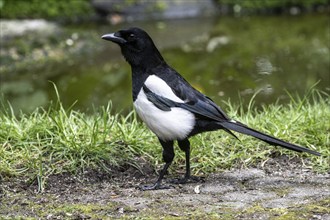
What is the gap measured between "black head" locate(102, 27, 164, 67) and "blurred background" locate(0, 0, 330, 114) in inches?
80.9

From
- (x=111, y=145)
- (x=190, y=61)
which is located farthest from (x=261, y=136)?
(x=190, y=61)

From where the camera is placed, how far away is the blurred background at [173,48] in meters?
7.29

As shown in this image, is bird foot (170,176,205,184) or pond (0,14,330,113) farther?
pond (0,14,330,113)

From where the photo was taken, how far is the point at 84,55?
923cm

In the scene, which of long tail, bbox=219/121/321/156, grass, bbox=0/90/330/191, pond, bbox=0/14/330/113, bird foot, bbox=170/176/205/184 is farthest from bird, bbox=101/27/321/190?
pond, bbox=0/14/330/113

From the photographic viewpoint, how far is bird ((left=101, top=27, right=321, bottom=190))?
3.71 meters

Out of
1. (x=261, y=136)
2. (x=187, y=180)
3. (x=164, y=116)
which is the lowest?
(x=187, y=180)

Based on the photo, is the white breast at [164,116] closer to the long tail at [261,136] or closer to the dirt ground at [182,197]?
the long tail at [261,136]


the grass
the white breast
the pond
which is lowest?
the pond

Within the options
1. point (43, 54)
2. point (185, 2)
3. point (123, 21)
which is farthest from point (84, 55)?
point (185, 2)

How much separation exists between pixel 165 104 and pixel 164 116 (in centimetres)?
7

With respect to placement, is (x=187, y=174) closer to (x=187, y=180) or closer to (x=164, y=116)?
(x=187, y=180)

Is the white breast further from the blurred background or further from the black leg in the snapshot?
the blurred background

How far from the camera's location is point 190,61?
28.8ft
